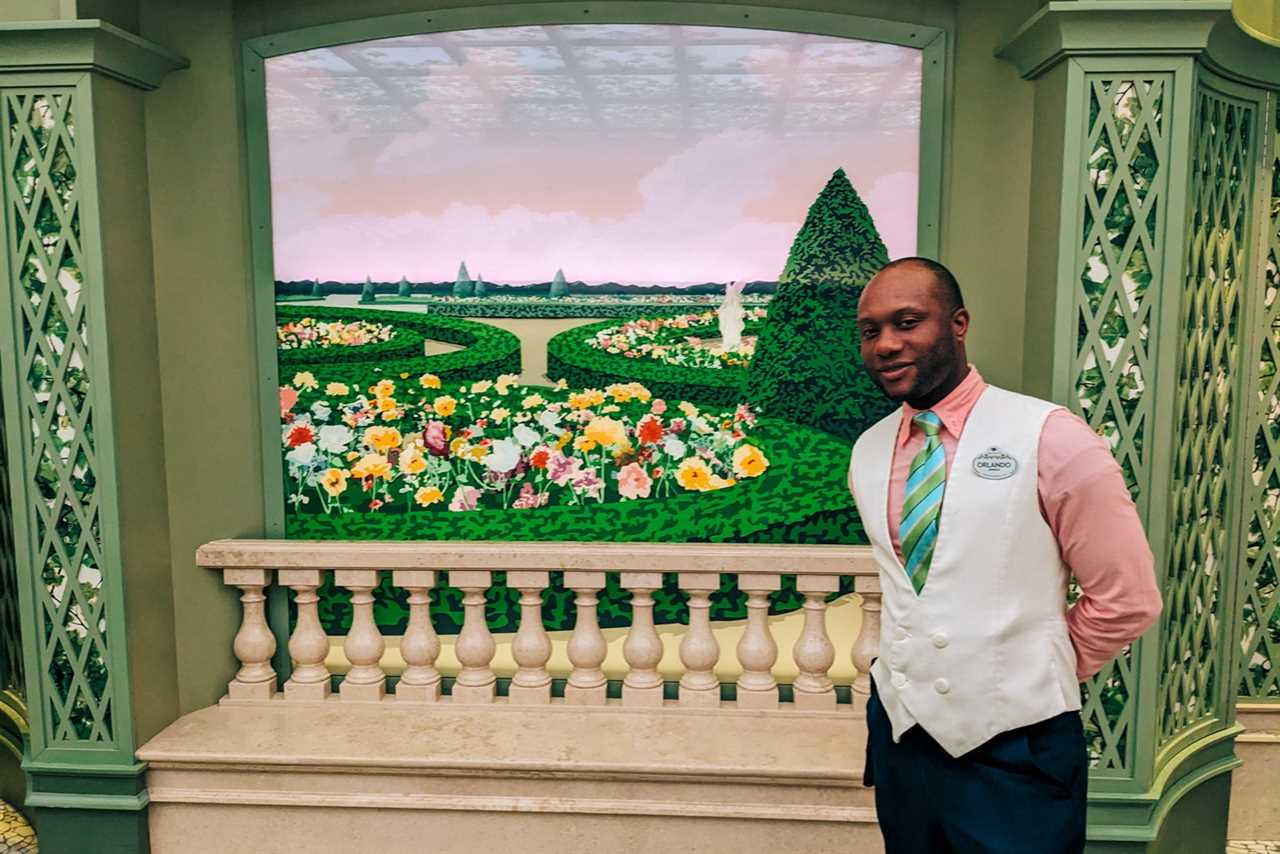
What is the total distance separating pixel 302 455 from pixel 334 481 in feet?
0.44

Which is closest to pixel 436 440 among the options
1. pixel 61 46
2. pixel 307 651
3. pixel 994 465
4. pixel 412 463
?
pixel 412 463

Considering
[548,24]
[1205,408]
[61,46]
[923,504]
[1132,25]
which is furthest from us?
[548,24]

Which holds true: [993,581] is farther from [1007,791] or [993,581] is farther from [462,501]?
[462,501]

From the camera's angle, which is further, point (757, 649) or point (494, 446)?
point (494, 446)

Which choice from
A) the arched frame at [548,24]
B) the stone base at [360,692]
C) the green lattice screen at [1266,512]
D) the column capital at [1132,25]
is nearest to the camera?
the column capital at [1132,25]

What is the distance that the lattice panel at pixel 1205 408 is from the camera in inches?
99.6

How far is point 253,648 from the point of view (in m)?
3.10

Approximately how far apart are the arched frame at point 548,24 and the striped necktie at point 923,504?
1331 mm

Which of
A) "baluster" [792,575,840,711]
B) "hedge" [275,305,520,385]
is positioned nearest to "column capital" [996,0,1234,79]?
"baluster" [792,575,840,711]

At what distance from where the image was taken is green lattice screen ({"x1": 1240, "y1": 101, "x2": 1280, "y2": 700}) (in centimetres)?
300

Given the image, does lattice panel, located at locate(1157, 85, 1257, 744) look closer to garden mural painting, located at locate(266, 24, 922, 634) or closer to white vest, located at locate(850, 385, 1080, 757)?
garden mural painting, located at locate(266, 24, 922, 634)

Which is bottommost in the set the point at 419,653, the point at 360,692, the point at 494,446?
the point at 360,692

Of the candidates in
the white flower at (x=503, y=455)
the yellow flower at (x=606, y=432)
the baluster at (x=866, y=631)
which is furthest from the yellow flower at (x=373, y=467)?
the baluster at (x=866, y=631)

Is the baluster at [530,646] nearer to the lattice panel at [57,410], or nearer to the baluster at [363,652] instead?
the baluster at [363,652]
